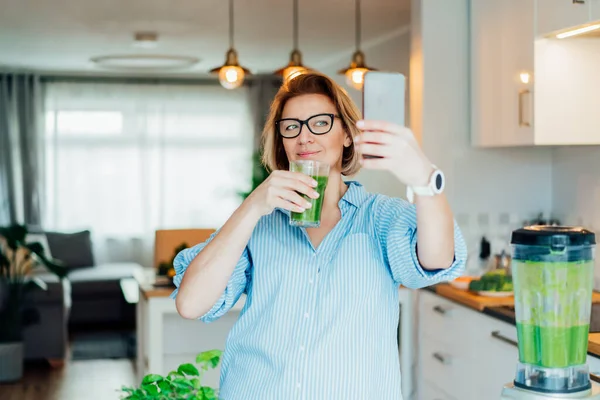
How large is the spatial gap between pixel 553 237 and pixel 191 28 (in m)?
5.59

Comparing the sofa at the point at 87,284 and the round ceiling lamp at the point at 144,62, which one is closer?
the sofa at the point at 87,284

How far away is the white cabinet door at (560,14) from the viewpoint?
113 inches

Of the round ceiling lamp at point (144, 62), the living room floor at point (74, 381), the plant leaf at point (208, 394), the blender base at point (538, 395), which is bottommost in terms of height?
the living room floor at point (74, 381)

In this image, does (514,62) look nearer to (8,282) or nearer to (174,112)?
(8,282)

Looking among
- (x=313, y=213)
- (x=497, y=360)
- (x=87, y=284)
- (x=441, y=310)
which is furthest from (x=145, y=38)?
(x=313, y=213)

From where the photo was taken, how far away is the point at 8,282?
592 cm

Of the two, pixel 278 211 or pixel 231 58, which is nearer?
pixel 278 211

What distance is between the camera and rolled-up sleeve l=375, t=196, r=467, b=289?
1.53m

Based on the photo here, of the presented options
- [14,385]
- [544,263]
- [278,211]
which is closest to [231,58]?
[14,385]

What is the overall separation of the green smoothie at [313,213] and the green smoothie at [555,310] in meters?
0.37

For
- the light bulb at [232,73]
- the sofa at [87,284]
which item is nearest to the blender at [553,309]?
the light bulb at [232,73]

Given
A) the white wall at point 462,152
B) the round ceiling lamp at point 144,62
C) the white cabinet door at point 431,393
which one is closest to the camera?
the white cabinet door at point 431,393

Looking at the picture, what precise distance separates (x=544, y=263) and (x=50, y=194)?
8.63m

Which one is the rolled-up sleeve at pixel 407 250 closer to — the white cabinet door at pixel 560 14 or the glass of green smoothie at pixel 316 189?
the glass of green smoothie at pixel 316 189
